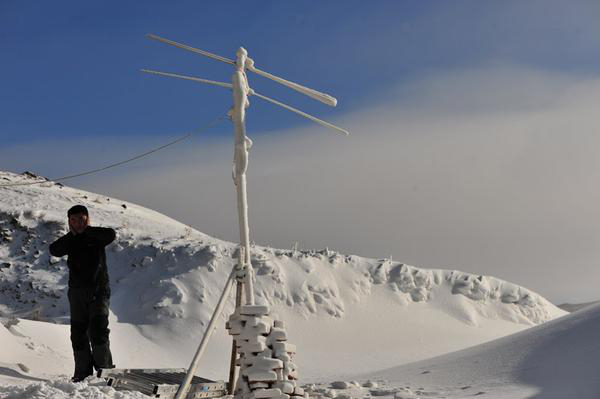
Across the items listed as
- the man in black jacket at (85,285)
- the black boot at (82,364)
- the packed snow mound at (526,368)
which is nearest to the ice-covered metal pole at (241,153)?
the man in black jacket at (85,285)

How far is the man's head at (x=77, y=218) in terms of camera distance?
7.32m

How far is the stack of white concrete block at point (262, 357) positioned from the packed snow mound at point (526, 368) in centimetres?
304

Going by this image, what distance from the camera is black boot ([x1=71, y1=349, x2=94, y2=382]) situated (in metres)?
7.32

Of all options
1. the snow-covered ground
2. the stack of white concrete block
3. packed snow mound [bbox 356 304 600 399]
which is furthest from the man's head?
the snow-covered ground

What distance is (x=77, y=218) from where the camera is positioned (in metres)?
7.34

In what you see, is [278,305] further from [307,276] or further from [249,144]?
[249,144]

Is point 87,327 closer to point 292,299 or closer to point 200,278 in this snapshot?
point 200,278

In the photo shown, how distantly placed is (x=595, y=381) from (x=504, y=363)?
180cm

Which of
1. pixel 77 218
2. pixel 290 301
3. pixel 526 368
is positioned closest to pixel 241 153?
pixel 77 218

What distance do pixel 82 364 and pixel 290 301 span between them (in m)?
9.59

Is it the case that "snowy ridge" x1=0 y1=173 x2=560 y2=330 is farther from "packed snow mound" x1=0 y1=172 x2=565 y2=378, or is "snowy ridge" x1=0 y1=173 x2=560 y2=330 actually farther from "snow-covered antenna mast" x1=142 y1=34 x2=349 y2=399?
"snow-covered antenna mast" x1=142 y1=34 x2=349 y2=399

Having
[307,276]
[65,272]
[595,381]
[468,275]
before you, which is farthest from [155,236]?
[595,381]

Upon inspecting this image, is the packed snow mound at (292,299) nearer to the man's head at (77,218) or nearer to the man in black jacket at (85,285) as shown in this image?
the man in black jacket at (85,285)

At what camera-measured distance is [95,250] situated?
7379mm
